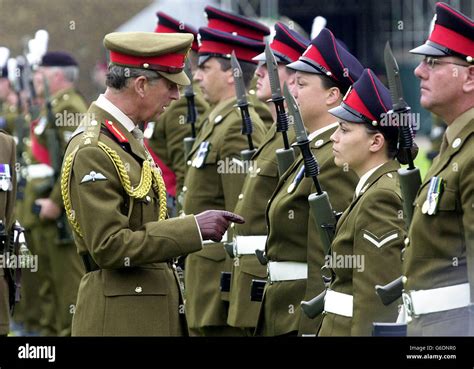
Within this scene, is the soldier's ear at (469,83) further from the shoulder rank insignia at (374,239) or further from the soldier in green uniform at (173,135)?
the soldier in green uniform at (173,135)

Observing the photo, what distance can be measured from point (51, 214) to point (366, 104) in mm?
5861

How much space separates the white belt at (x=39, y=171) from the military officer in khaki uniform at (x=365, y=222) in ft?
19.1

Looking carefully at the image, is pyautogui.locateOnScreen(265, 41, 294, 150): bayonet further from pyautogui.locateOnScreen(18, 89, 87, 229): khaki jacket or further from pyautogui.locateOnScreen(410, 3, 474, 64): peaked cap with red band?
pyautogui.locateOnScreen(18, 89, 87, 229): khaki jacket

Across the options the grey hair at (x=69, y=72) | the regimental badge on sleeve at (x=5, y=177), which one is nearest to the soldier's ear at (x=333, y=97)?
the regimental badge on sleeve at (x=5, y=177)

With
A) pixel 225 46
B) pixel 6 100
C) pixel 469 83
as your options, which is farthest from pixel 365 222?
pixel 6 100

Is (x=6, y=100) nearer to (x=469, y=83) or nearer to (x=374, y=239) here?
(x=374, y=239)

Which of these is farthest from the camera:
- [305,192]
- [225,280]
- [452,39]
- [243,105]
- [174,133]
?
[174,133]

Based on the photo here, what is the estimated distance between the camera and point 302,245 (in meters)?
7.11

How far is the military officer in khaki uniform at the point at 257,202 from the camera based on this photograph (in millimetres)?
7965

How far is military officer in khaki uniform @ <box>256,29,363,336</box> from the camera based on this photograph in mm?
6980

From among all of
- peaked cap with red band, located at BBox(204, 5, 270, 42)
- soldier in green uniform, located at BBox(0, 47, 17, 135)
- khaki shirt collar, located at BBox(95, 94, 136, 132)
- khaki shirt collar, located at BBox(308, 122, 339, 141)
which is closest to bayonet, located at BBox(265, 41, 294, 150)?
khaki shirt collar, located at BBox(308, 122, 339, 141)

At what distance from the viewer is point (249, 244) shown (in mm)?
8211

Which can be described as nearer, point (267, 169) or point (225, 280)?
point (267, 169)
